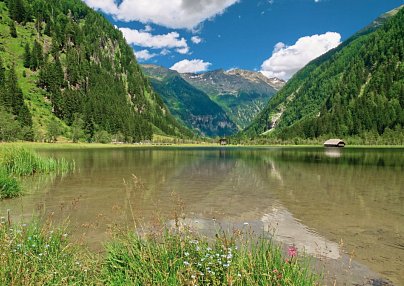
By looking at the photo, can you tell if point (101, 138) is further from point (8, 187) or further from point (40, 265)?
point (40, 265)

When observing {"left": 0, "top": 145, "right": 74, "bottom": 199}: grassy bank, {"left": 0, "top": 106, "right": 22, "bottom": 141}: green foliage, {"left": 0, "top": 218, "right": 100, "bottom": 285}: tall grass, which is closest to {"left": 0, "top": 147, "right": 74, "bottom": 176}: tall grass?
{"left": 0, "top": 145, "right": 74, "bottom": 199}: grassy bank

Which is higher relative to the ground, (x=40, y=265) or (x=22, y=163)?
(x=22, y=163)

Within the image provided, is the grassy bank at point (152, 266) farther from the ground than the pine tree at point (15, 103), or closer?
closer

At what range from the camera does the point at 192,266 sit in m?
7.88

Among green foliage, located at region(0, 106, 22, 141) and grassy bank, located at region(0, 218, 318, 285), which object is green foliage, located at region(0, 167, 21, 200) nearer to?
grassy bank, located at region(0, 218, 318, 285)

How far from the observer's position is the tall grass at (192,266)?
7199mm

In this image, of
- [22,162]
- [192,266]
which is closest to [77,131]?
[22,162]

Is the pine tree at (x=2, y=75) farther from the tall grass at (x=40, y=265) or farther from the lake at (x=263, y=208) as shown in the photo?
the tall grass at (x=40, y=265)

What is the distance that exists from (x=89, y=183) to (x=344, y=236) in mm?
24863

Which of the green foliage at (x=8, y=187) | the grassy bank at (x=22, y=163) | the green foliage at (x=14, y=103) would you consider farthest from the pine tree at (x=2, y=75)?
the green foliage at (x=8, y=187)

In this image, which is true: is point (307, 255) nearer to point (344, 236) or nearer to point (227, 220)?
point (344, 236)

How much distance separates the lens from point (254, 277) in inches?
301

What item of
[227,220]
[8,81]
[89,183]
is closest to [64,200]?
[89,183]

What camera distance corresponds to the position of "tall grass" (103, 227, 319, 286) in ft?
23.6
